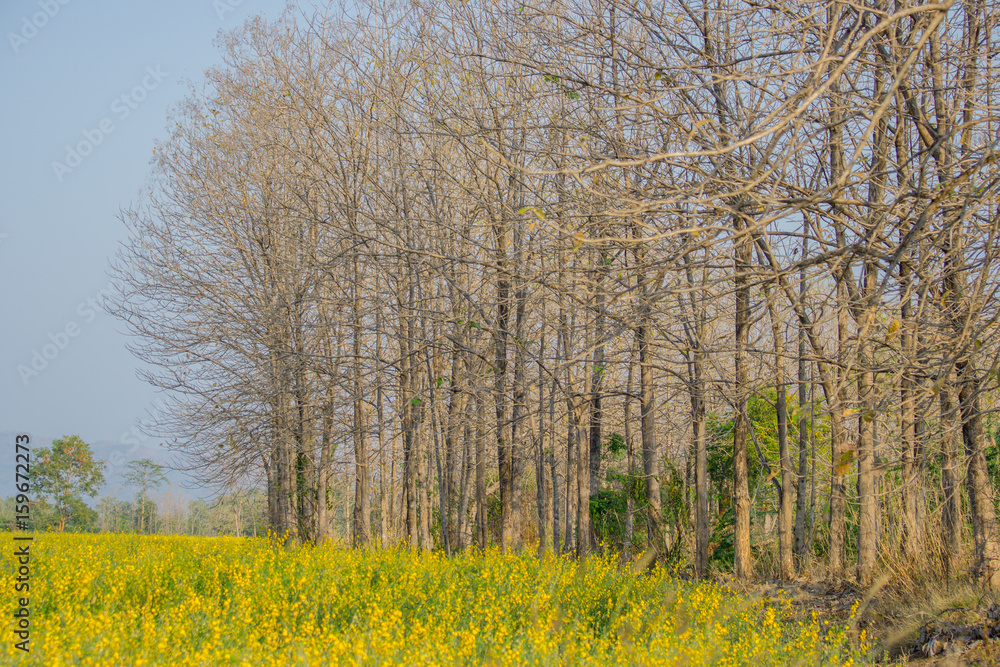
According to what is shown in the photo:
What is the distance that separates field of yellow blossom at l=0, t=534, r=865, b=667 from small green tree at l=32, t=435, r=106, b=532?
20.4 meters

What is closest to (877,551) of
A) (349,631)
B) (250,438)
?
(349,631)

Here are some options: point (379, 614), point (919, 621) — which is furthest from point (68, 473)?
point (919, 621)

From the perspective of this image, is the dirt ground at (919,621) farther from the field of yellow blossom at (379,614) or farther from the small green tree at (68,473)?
the small green tree at (68,473)

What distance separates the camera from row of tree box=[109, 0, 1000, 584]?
432cm

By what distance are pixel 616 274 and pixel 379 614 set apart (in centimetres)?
354

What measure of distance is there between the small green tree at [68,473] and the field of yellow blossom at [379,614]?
2037 cm

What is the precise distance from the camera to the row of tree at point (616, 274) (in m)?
4.32

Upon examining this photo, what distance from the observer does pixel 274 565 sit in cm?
770

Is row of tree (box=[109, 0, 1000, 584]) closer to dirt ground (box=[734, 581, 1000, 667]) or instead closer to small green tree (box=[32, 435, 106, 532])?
dirt ground (box=[734, 581, 1000, 667])

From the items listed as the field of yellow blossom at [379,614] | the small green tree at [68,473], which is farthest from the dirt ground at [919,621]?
the small green tree at [68,473]

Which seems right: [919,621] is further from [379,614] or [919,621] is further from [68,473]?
[68,473]

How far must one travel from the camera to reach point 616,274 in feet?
20.4

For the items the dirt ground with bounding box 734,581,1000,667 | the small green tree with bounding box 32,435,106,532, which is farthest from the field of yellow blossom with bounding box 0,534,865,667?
the small green tree with bounding box 32,435,106,532

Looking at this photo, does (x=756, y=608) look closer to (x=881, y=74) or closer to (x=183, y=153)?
(x=881, y=74)
